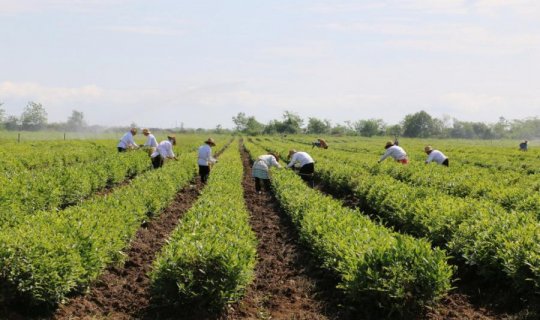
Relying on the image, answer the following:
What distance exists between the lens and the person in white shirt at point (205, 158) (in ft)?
60.7

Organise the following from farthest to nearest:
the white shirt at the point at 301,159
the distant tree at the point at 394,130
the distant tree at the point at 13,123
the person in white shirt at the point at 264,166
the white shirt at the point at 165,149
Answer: the distant tree at the point at 394,130
the distant tree at the point at 13,123
the white shirt at the point at 165,149
the white shirt at the point at 301,159
the person in white shirt at the point at 264,166

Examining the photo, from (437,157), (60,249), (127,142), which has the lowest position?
(60,249)

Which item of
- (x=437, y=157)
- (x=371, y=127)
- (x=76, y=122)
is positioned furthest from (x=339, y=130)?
(x=437, y=157)

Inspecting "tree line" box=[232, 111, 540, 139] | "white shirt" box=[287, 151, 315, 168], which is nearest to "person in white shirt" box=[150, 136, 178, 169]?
"white shirt" box=[287, 151, 315, 168]

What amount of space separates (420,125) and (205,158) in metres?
136

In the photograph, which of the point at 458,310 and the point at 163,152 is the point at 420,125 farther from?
the point at 458,310

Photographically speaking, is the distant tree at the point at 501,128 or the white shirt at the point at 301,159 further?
the distant tree at the point at 501,128

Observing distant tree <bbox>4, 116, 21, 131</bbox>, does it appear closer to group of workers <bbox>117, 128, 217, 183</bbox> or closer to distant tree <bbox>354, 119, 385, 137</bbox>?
distant tree <bbox>354, 119, 385, 137</bbox>

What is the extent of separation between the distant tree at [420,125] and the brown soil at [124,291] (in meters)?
144

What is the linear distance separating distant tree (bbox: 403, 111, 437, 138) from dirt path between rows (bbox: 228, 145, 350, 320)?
Answer: 142 metres

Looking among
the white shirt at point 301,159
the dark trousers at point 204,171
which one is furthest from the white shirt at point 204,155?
the white shirt at point 301,159

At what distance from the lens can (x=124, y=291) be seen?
740 cm

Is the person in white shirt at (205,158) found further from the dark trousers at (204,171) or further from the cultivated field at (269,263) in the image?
the cultivated field at (269,263)

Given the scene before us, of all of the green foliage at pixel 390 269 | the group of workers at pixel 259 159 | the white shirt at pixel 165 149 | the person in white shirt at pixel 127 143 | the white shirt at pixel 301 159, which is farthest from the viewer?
the person in white shirt at pixel 127 143
